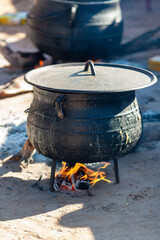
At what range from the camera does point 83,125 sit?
10.5 ft

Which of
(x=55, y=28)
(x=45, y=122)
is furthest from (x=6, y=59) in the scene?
(x=45, y=122)

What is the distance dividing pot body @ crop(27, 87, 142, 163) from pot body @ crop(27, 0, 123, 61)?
137 inches

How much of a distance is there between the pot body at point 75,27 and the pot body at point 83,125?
11.4 ft

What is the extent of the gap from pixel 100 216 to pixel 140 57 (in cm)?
539

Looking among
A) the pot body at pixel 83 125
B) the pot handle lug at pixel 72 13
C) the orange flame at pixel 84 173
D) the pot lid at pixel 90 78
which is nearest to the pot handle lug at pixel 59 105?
the pot body at pixel 83 125

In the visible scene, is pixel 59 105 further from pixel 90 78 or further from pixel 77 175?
pixel 77 175

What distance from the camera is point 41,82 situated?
3.29 metres

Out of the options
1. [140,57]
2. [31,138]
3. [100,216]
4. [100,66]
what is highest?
[100,66]

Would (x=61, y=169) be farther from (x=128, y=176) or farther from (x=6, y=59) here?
(x=6, y=59)

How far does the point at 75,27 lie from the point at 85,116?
3738 millimetres

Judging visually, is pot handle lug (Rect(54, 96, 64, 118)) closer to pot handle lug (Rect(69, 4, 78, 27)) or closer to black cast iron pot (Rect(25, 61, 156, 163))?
black cast iron pot (Rect(25, 61, 156, 163))

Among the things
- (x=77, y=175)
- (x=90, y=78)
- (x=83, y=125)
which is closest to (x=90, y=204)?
(x=77, y=175)

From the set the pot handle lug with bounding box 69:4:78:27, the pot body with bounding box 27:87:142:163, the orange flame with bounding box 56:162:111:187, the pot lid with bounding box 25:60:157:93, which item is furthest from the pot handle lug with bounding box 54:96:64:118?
the pot handle lug with bounding box 69:4:78:27

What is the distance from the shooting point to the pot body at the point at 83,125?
10.5 feet
